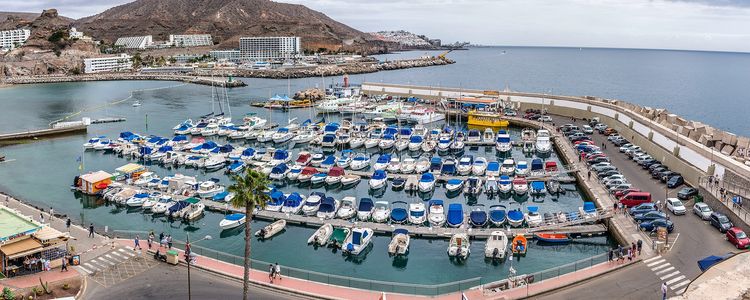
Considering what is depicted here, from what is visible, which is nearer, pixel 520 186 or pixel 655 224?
pixel 655 224

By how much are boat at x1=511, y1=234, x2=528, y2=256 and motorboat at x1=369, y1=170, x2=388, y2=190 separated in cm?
1428

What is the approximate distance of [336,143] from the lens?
57844 mm

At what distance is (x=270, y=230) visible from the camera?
33.3m

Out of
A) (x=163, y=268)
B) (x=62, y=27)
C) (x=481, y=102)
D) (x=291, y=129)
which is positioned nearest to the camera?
(x=163, y=268)

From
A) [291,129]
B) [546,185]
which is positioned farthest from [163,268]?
[291,129]

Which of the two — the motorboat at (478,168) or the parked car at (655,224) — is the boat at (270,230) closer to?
the motorboat at (478,168)

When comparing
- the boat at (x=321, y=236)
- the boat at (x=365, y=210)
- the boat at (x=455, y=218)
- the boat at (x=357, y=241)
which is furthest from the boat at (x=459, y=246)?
the boat at (x=321, y=236)

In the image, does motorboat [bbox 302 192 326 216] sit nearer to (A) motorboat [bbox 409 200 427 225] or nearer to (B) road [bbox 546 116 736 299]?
(A) motorboat [bbox 409 200 427 225]

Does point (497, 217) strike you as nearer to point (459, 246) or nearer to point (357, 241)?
point (459, 246)

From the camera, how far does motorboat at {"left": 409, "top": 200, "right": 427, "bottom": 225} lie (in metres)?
34.3

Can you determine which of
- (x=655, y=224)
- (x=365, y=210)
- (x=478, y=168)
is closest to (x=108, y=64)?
(x=478, y=168)

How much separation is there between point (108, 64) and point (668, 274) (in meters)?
166

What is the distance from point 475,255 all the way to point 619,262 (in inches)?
274

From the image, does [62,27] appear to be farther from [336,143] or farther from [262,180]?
[262,180]
